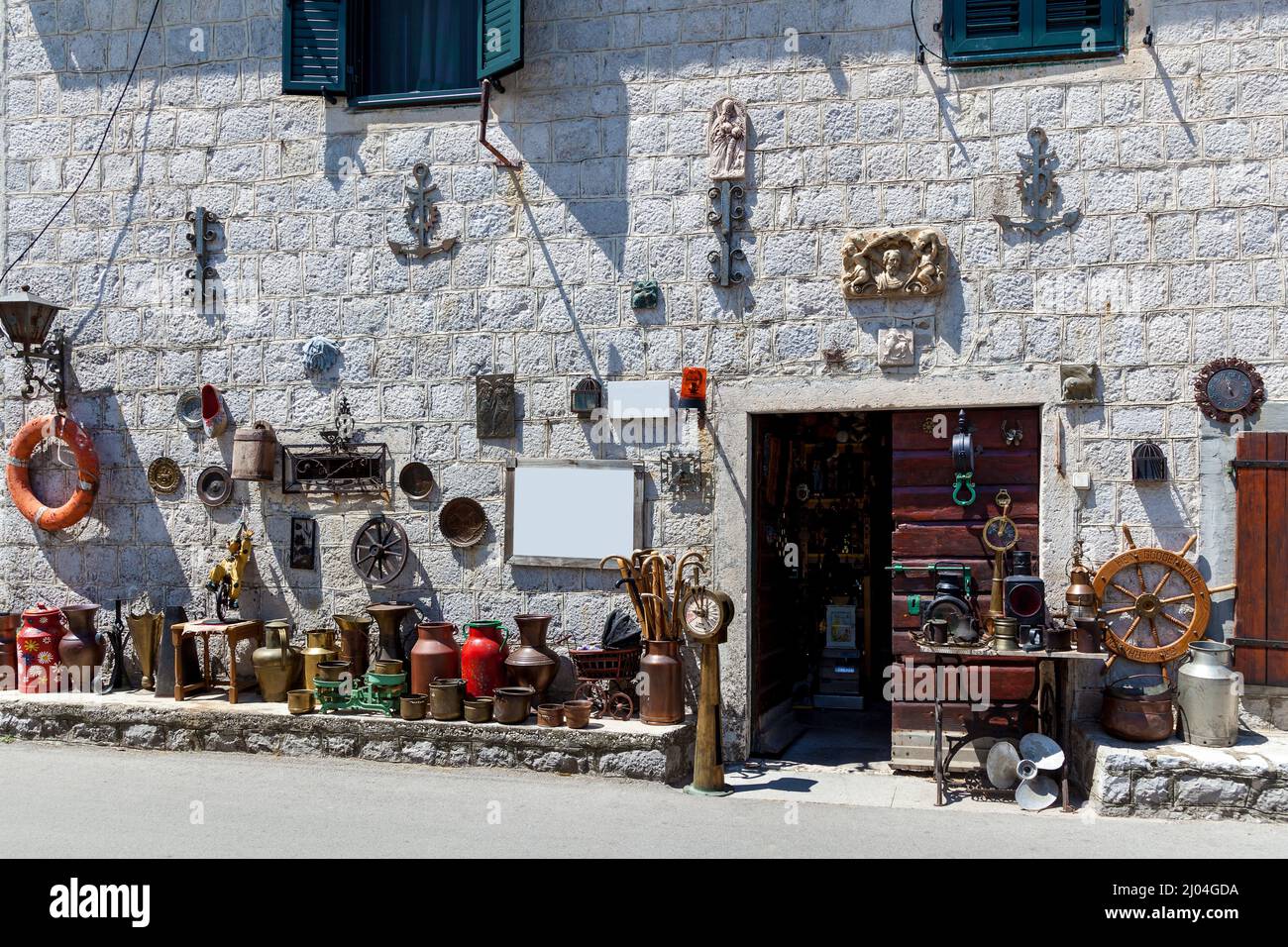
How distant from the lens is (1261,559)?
656 centimetres

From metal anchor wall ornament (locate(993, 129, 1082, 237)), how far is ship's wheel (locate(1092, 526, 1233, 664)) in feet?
6.03

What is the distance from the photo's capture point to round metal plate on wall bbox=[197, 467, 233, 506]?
324 inches

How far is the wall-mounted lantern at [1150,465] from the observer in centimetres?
668

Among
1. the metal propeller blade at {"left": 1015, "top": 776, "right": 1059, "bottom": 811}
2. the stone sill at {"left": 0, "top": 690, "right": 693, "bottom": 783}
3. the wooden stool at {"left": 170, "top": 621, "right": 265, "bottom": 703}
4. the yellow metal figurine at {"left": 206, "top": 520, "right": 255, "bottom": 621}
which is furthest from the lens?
the yellow metal figurine at {"left": 206, "top": 520, "right": 255, "bottom": 621}

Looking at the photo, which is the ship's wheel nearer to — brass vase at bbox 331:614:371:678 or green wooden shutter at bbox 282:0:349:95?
brass vase at bbox 331:614:371:678

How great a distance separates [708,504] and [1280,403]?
10.8 feet

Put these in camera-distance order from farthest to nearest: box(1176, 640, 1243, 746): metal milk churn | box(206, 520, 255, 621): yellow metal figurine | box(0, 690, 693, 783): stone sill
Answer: box(206, 520, 255, 621): yellow metal figurine, box(0, 690, 693, 783): stone sill, box(1176, 640, 1243, 746): metal milk churn

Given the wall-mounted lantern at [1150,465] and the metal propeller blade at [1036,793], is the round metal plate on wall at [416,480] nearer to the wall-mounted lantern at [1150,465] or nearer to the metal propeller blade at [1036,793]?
the metal propeller blade at [1036,793]

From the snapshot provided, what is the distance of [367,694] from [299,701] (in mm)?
414

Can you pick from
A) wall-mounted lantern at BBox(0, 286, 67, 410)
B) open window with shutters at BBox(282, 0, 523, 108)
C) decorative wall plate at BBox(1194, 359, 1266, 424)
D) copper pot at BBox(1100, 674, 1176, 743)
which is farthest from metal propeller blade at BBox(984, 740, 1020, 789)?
wall-mounted lantern at BBox(0, 286, 67, 410)

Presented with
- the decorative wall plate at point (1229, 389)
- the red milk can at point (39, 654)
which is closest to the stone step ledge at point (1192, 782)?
the decorative wall plate at point (1229, 389)

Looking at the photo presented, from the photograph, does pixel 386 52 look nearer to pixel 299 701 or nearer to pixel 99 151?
pixel 99 151

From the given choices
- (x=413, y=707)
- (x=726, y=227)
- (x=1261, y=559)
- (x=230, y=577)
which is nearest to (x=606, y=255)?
(x=726, y=227)

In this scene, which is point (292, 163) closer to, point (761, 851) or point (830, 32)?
point (830, 32)
